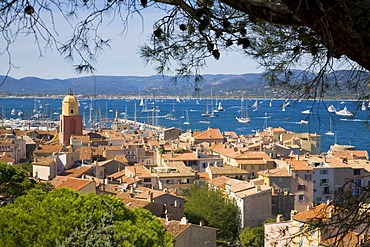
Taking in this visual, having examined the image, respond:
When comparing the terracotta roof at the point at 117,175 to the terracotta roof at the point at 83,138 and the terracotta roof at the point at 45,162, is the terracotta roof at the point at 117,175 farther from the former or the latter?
the terracotta roof at the point at 83,138

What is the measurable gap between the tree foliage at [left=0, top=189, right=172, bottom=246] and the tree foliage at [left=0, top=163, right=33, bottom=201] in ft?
9.14

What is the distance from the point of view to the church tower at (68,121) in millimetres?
38625

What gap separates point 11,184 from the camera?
Answer: 1219 cm

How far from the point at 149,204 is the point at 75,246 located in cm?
946

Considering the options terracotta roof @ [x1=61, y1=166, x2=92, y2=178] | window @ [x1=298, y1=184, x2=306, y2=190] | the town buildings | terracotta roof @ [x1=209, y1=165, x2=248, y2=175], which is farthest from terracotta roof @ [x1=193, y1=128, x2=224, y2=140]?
window @ [x1=298, y1=184, x2=306, y2=190]

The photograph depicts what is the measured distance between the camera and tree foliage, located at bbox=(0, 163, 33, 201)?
12039 mm

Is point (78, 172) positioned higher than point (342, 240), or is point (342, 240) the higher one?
point (342, 240)

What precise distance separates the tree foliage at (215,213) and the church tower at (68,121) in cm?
2056

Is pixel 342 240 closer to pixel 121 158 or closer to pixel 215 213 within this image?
pixel 215 213

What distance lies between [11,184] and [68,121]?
26.8 m

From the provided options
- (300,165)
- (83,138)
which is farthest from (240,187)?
(83,138)

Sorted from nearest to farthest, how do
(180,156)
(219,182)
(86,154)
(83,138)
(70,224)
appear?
(70,224), (219,182), (180,156), (86,154), (83,138)

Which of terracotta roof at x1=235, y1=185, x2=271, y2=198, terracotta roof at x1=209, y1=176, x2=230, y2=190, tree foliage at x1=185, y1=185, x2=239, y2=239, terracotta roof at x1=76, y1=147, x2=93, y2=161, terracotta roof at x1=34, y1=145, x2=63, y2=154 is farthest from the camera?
terracotta roof at x1=34, y1=145, x2=63, y2=154

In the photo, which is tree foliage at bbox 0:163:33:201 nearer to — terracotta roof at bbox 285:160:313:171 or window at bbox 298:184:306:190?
window at bbox 298:184:306:190
